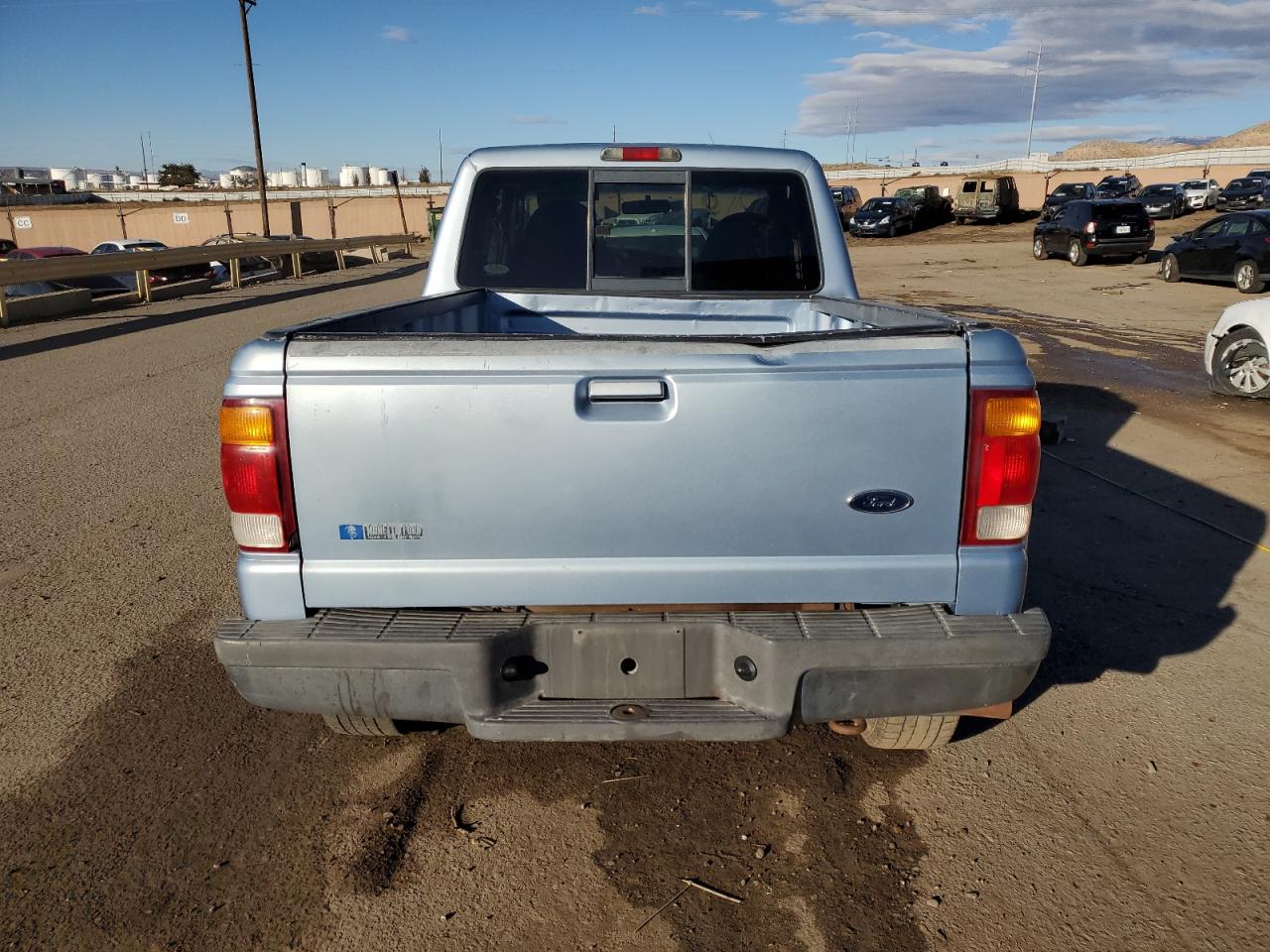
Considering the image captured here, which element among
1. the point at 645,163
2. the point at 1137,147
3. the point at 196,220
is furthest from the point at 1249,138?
the point at 645,163

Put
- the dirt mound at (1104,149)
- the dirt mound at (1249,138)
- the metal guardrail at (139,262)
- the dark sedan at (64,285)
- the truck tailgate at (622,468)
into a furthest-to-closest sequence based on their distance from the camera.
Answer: the dirt mound at (1104,149) < the dirt mound at (1249,138) < the dark sedan at (64,285) < the metal guardrail at (139,262) < the truck tailgate at (622,468)

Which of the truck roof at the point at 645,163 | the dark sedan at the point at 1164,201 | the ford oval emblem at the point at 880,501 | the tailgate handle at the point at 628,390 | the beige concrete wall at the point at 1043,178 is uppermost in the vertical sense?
the beige concrete wall at the point at 1043,178

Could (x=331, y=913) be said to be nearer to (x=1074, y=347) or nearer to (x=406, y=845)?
(x=406, y=845)

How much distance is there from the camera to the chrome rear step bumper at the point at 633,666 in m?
2.59

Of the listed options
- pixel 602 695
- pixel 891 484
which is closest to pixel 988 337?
pixel 891 484

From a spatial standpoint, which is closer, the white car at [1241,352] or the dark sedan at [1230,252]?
the white car at [1241,352]

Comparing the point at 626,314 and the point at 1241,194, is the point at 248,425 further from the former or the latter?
the point at 1241,194

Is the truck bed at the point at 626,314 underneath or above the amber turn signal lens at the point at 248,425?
above

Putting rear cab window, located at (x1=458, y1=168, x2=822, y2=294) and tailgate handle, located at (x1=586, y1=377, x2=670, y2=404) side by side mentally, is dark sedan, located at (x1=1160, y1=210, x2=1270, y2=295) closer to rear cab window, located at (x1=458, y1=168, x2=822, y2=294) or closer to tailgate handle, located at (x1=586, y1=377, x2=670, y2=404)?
rear cab window, located at (x1=458, y1=168, x2=822, y2=294)

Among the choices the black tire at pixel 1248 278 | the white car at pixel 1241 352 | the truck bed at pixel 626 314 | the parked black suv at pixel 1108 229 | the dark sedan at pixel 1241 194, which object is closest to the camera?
the truck bed at pixel 626 314

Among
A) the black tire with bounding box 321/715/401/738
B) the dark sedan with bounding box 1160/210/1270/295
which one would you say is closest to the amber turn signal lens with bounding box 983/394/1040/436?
the black tire with bounding box 321/715/401/738

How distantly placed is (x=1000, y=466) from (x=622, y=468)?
1.05 m

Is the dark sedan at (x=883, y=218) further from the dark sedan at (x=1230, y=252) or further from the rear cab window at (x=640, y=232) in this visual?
the rear cab window at (x=640, y=232)

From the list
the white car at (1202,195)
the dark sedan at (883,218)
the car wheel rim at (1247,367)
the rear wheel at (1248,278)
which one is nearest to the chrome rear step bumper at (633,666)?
the car wheel rim at (1247,367)
